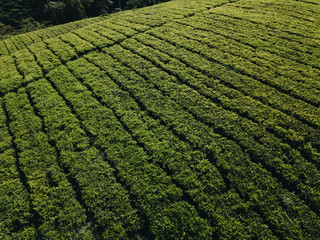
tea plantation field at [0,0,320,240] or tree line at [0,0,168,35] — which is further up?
tree line at [0,0,168,35]

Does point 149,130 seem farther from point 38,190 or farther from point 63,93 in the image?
point 63,93

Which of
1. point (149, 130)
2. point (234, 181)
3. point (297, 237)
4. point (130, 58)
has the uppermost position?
point (130, 58)

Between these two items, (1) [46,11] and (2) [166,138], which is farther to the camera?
(1) [46,11]

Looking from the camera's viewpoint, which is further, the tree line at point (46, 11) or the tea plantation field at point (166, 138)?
the tree line at point (46, 11)

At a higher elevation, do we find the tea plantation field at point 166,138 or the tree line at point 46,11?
the tree line at point 46,11

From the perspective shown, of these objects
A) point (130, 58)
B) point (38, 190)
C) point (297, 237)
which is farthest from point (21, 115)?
point (297, 237)

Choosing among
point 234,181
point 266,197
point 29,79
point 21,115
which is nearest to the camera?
point 266,197

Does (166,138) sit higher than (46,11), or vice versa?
(46,11)

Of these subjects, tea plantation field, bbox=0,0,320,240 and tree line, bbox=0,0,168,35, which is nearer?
tea plantation field, bbox=0,0,320,240
